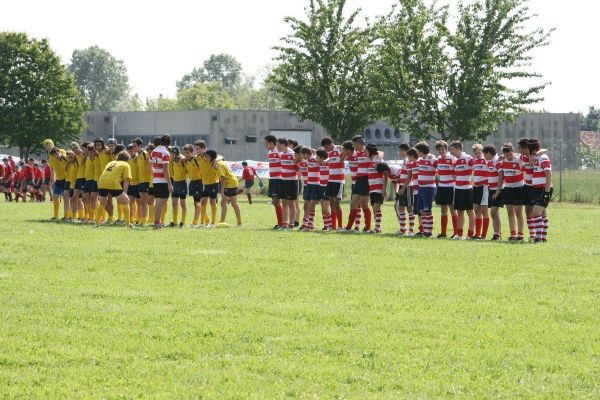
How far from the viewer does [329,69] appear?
49.7 metres

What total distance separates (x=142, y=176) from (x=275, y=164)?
3168 mm

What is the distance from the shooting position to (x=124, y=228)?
77.5 feet

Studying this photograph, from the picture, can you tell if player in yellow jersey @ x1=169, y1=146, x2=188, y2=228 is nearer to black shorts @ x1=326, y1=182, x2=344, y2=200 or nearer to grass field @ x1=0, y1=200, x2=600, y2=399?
Result: black shorts @ x1=326, y1=182, x2=344, y2=200

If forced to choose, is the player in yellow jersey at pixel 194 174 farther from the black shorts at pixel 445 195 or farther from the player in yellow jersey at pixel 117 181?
the black shorts at pixel 445 195

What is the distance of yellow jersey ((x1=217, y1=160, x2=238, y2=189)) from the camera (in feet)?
80.9

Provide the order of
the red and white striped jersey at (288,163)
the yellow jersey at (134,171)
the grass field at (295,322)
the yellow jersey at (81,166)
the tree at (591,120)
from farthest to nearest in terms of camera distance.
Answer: the tree at (591,120) → the yellow jersey at (81,166) → the yellow jersey at (134,171) → the red and white striped jersey at (288,163) → the grass field at (295,322)

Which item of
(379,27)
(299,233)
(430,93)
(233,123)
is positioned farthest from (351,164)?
(233,123)

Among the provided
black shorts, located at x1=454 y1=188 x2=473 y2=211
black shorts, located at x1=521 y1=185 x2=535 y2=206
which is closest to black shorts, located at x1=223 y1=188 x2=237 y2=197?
black shorts, located at x1=454 y1=188 x2=473 y2=211

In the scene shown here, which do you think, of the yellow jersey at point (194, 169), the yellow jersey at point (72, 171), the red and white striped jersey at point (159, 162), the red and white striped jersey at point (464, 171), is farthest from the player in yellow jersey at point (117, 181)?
the red and white striped jersey at point (464, 171)

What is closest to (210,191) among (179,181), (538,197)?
(179,181)

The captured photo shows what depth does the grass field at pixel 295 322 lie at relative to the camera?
7.83 meters

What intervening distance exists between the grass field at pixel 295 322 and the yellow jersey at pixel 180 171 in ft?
22.6

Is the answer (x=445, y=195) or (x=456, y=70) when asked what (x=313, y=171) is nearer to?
(x=445, y=195)

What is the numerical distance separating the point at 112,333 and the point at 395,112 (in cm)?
3754
